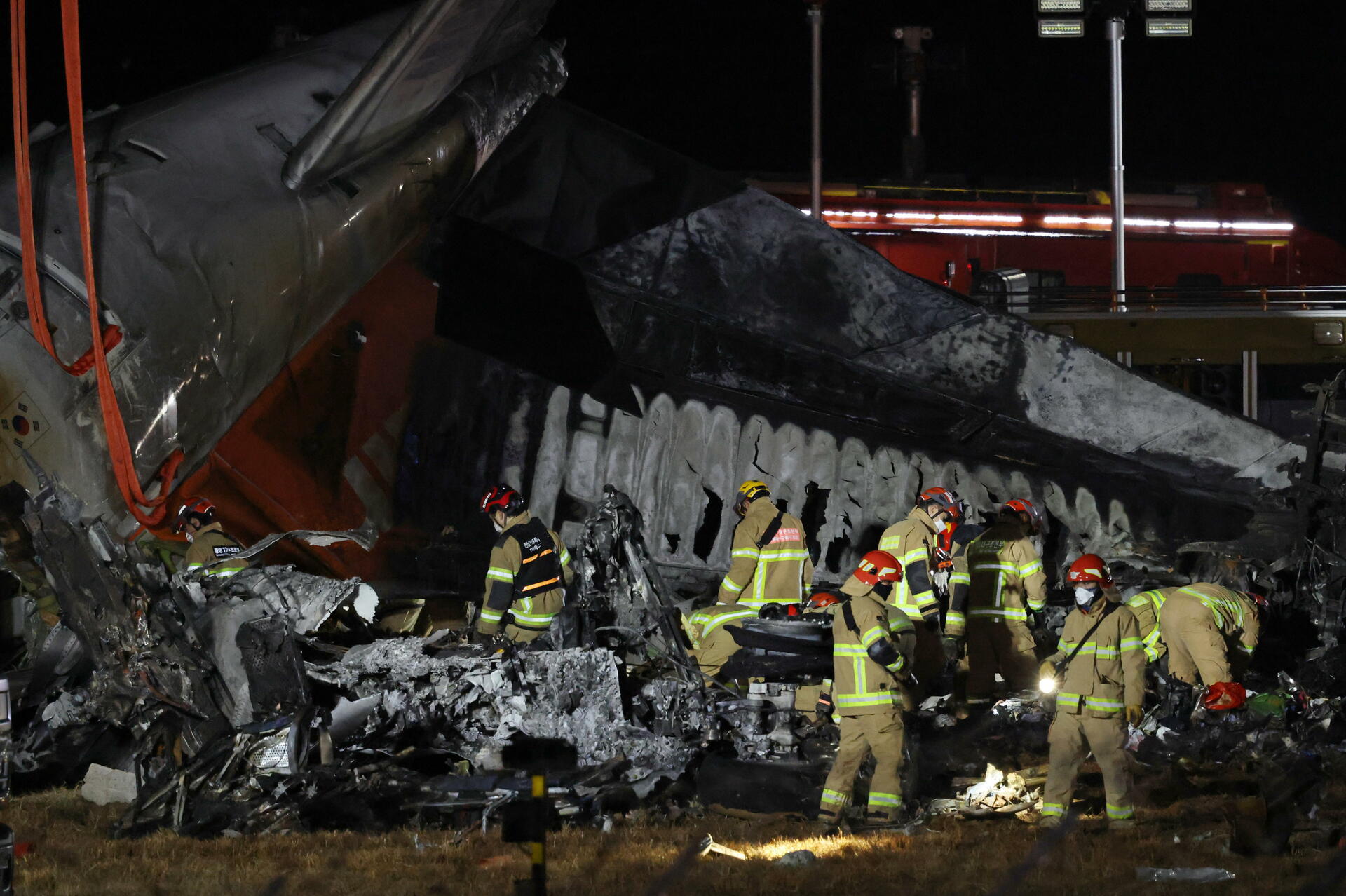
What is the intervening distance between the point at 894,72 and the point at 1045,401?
12357mm

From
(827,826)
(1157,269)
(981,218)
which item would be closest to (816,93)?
(981,218)

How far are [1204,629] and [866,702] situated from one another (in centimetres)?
338

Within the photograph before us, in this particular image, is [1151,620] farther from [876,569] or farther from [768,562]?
[876,569]

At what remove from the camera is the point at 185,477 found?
9.22 m

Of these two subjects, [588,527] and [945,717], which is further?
[588,527]

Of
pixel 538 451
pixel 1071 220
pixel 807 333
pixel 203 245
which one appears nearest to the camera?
pixel 203 245

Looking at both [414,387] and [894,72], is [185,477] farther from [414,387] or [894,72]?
[894,72]

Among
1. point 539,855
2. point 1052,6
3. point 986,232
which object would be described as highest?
point 1052,6

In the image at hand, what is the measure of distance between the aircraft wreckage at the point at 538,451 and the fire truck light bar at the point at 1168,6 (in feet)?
31.2

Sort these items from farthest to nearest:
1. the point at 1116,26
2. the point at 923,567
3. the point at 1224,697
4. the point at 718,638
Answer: the point at 1116,26 → the point at 923,567 → the point at 718,638 → the point at 1224,697

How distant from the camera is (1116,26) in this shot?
18.7 m

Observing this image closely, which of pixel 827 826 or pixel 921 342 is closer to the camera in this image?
pixel 827 826

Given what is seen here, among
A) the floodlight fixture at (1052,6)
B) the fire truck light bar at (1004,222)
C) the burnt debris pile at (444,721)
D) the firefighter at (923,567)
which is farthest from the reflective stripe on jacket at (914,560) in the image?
the fire truck light bar at (1004,222)

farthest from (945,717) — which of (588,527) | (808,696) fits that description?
(588,527)
